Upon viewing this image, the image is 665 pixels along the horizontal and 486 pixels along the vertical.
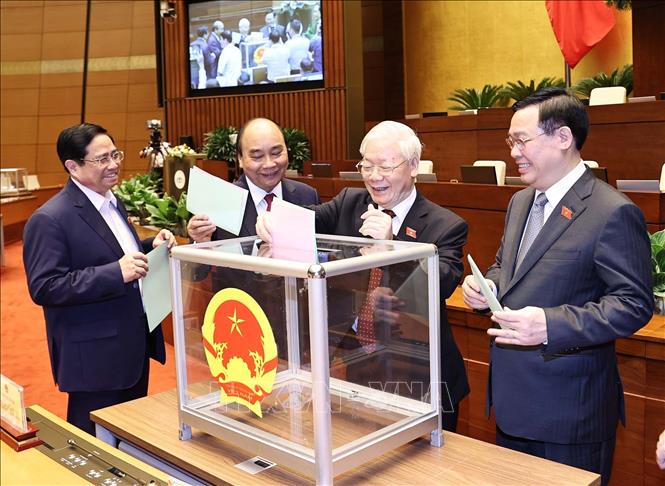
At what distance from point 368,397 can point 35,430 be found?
2.65ft

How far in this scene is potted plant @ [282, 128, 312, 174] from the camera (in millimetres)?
9703

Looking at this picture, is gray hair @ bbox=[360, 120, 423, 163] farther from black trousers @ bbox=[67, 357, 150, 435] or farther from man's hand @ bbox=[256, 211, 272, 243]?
black trousers @ bbox=[67, 357, 150, 435]

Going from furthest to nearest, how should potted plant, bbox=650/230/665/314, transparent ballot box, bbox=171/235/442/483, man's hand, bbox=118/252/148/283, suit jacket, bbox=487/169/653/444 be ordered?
potted plant, bbox=650/230/665/314 → man's hand, bbox=118/252/148/283 → suit jacket, bbox=487/169/653/444 → transparent ballot box, bbox=171/235/442/483

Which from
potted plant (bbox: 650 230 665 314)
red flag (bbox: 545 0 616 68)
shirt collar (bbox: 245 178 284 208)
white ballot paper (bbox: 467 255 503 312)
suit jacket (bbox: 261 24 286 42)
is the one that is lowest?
potted plant (bbox: 650 230 665 314)

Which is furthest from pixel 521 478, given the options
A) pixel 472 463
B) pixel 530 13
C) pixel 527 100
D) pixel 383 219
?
pixel 530 13

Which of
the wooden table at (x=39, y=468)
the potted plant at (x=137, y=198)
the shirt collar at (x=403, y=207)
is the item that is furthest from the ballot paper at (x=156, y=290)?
the potted plant at (x=137, y=198)

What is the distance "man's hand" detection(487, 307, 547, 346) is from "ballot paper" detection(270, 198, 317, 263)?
433 mm

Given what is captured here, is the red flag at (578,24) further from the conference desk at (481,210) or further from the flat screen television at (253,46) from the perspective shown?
the conference desk at (481,210)

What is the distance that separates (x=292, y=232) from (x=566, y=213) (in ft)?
2.31

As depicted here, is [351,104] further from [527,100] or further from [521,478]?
[521,478]

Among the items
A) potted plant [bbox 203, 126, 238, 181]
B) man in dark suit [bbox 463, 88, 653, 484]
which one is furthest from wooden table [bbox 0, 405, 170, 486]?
potted plant [bbox 203, 126, 238, 181]

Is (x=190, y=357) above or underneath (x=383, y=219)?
underneath

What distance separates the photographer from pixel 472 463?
53.1 inches

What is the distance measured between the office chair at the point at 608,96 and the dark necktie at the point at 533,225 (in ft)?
17.3
